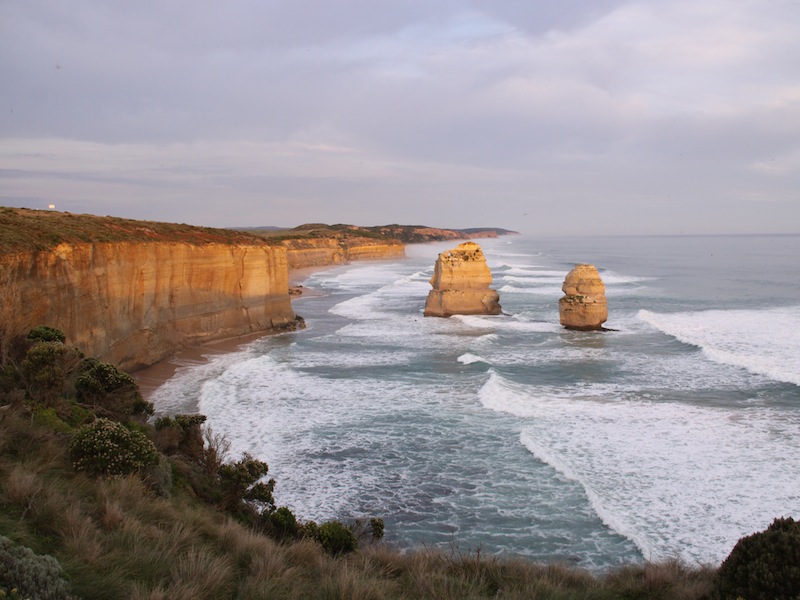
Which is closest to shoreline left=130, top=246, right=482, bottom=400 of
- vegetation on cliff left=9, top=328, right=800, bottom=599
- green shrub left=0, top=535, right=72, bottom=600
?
vegetation on cliff left=9, top=328, right=800, bottom=599

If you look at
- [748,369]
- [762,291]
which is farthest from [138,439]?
[762,291]

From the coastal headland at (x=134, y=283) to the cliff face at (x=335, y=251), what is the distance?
139 feet

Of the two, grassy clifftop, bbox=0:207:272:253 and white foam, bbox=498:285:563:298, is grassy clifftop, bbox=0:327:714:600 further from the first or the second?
white foam, bbox=498:285:563:298

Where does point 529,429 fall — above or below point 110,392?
below

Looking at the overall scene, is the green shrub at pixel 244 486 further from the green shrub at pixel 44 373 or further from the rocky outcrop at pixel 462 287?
the rocky outcrop at pixel 462 287

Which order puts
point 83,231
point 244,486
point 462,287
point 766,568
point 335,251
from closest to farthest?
point 766,568
point 244,486
point 83,231
point 462,287
point 335,251

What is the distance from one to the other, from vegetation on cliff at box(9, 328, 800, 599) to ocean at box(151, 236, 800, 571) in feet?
8.80

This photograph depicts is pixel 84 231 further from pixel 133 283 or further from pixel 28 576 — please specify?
pixel 28 576

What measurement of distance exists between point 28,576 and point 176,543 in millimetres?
2027

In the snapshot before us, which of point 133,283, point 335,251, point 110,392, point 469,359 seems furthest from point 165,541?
point 335,251

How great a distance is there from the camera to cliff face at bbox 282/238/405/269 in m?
89.9

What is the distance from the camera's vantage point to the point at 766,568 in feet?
19.9

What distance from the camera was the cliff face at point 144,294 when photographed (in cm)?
1706

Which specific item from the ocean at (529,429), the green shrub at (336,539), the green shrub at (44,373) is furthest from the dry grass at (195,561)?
the ocean at (529,429)
